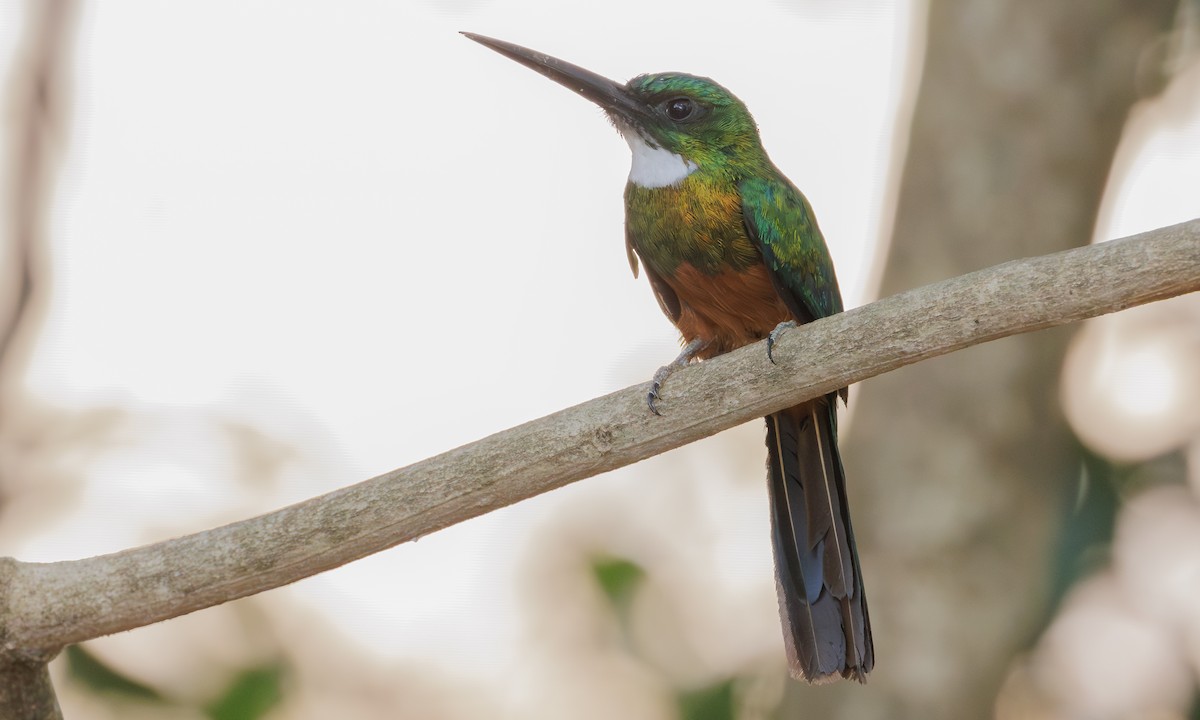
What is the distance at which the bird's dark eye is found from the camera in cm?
280

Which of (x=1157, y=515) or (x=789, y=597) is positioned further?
(x=1157, y=515)

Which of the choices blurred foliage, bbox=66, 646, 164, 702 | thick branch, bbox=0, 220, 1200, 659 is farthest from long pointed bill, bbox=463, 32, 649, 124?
blurred foliage, bbox=66, 646, 164, 702

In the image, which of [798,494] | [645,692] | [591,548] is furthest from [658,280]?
[645,692]

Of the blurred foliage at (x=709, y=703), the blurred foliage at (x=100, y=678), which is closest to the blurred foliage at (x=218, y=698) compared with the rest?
the blurred foliage at (x=100, y=678)

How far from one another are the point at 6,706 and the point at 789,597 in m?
1.39

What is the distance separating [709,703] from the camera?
11.6ft

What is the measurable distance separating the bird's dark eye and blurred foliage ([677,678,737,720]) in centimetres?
164

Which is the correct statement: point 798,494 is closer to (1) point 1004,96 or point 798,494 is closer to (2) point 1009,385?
(2) point 1009,385

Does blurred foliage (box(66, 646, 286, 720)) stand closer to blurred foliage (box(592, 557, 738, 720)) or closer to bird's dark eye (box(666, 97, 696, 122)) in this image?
blurred foliage (box(592, 557, 738, 720))

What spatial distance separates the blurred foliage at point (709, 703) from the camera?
11.5ft

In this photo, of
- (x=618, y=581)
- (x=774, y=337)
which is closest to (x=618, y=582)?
(x=618, y=581)

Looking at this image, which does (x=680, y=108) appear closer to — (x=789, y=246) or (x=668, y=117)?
(x=668, y=117)

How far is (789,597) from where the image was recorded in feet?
8.07

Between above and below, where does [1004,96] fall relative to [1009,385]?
above
